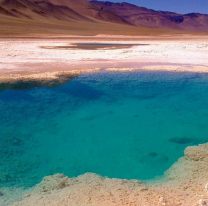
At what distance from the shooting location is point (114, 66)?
1287 cm

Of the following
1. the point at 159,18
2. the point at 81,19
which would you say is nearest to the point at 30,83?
the point at 81,19

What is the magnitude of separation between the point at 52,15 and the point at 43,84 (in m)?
79.0

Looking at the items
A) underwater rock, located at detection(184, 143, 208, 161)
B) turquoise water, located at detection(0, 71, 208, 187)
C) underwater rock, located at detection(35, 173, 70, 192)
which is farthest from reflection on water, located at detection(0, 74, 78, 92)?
underwater rock, located at detection(184, 143, 208, 161)

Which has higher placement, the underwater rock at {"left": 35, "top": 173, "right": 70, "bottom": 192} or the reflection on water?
the reflection on water

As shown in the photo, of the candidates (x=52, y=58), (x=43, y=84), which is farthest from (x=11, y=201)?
(x=52, y=58)

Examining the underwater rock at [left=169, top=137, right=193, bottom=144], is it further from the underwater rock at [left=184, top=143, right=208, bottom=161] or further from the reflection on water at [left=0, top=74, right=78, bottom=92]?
the reflection on water at [left=0, top=74, right=78, bottom=92]

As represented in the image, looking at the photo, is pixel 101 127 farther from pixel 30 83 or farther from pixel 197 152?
pixel 30 83

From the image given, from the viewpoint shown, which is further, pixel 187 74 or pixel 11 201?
pixel 187 74

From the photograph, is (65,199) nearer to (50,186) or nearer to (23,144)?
(50,186)

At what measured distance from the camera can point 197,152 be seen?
506cm

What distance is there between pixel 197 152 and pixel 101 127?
2.35 metres

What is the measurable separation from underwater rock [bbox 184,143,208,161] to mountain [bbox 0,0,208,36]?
34640 millimetres

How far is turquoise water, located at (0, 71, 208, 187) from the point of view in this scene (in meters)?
4.73

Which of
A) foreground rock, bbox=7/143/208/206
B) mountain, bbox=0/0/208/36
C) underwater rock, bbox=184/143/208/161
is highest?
mountain, bbox=0/0/208/36
